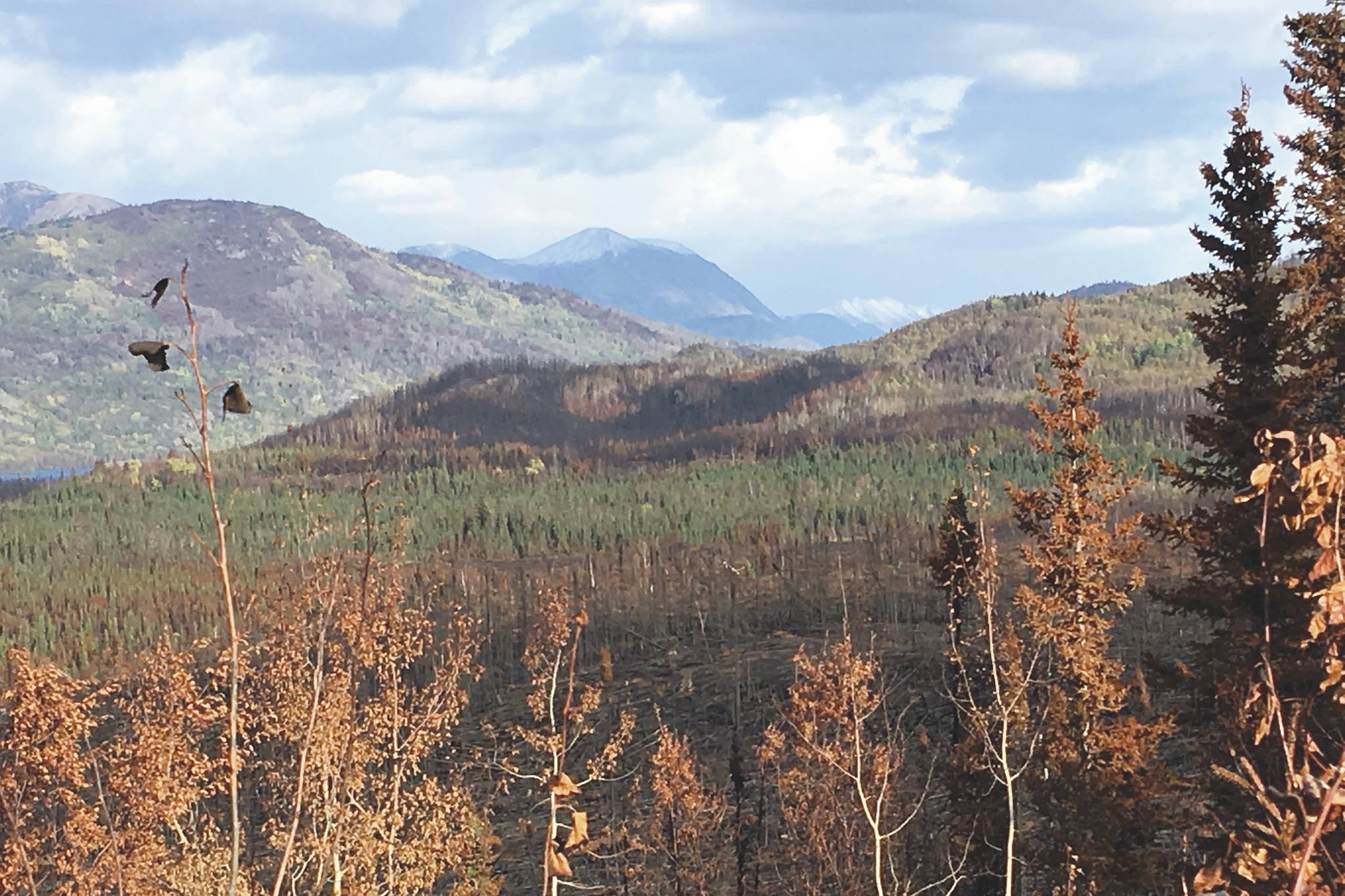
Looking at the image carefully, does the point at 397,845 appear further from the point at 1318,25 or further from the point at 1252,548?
the point at 1318,25

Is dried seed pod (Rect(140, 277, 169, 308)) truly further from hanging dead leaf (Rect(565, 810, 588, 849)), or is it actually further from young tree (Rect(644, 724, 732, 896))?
young tree (Rect(644, 724, 732, 896))

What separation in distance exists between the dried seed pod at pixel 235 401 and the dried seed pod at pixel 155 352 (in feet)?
0.68

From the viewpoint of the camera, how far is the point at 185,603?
133m

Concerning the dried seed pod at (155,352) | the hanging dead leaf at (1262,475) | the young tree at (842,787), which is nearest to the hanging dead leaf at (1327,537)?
the hanging dead leaf at (1262,475)

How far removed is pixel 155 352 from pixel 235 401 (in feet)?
1.04

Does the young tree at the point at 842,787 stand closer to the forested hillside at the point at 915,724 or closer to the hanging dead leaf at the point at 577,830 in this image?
the forested hillside at the point at 915,724

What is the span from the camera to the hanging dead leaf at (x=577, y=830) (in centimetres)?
488

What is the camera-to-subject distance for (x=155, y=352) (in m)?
4.05

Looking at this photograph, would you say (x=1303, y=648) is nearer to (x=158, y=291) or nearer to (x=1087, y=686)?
(x=158, y=291)

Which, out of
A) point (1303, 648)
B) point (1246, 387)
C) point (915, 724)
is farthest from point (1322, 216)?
point (915, 724)

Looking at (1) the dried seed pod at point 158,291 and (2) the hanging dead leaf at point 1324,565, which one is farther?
(2) the hanging dead leaf at point 1324,565

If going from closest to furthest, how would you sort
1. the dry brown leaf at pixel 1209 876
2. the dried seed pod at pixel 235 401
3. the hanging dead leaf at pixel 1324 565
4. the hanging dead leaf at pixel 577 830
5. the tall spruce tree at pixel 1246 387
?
the dried seed pod at pixel 235 401, the hanging dead leaf at pixel 1324 565, the dry brown leaf at pixel 1209 876, the hanging dead leaf at pixel 577 830, the tall spruce tree at pixel 1246 387

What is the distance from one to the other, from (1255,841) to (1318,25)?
26.8 meters

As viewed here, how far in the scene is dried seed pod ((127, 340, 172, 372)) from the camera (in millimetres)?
3990
